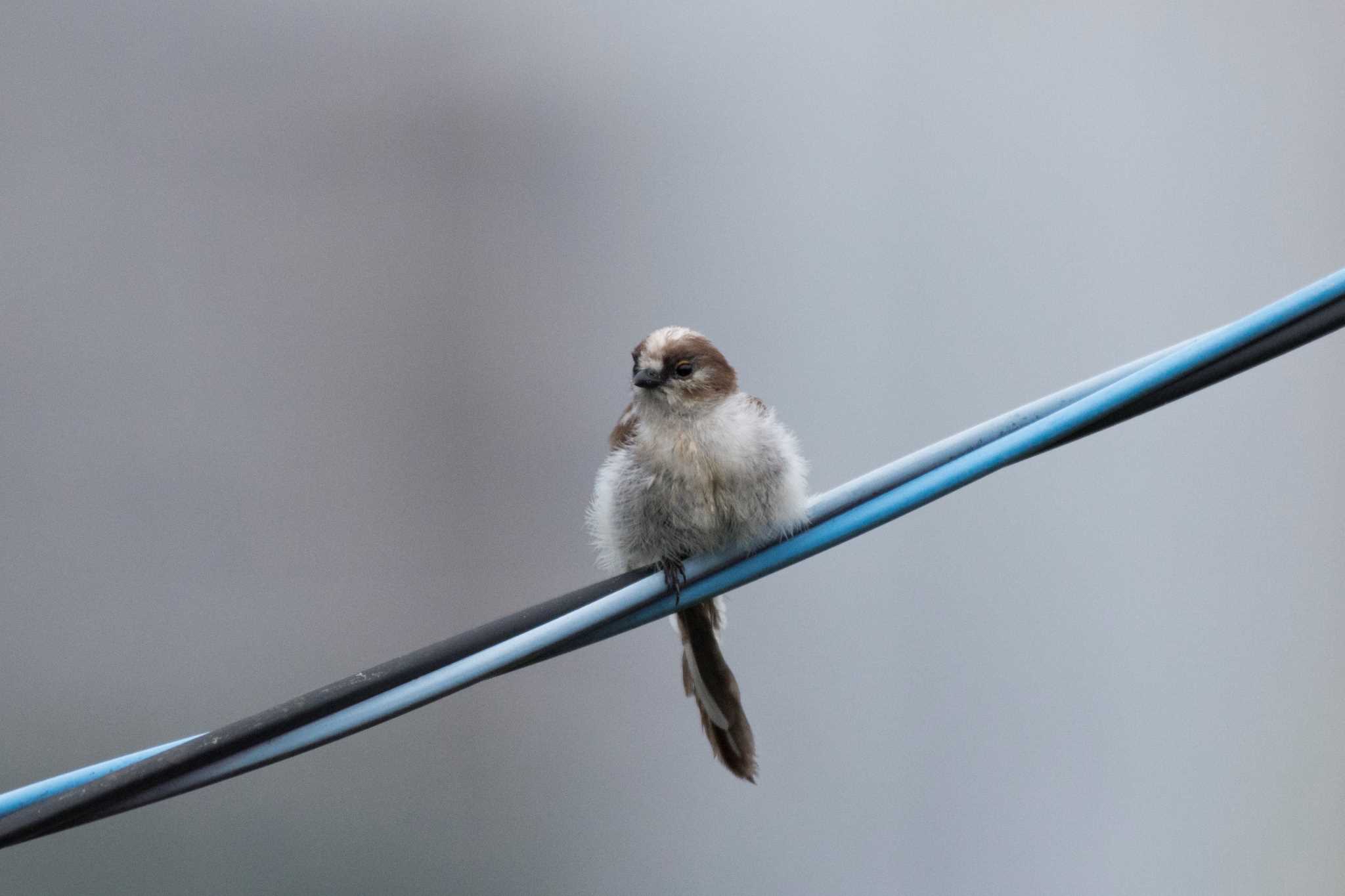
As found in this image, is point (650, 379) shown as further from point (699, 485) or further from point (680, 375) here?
point (699, 485)

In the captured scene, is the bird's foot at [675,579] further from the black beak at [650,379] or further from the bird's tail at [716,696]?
the black beak at [650,379]

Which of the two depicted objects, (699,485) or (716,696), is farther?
(716,696)

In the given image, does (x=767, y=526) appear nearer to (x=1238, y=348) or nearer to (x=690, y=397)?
(x=690, y=397)

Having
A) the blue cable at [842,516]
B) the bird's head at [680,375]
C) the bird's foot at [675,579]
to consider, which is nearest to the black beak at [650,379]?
the bird's head at [680,375]

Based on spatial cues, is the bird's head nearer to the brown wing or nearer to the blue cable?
the brown wing

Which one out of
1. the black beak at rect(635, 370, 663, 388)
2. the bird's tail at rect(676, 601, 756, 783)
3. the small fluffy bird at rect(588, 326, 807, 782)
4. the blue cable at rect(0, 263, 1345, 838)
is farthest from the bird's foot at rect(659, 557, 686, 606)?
the black beak at rect(635, 370, 663, 388)

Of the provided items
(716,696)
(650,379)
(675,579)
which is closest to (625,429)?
(650,379)
